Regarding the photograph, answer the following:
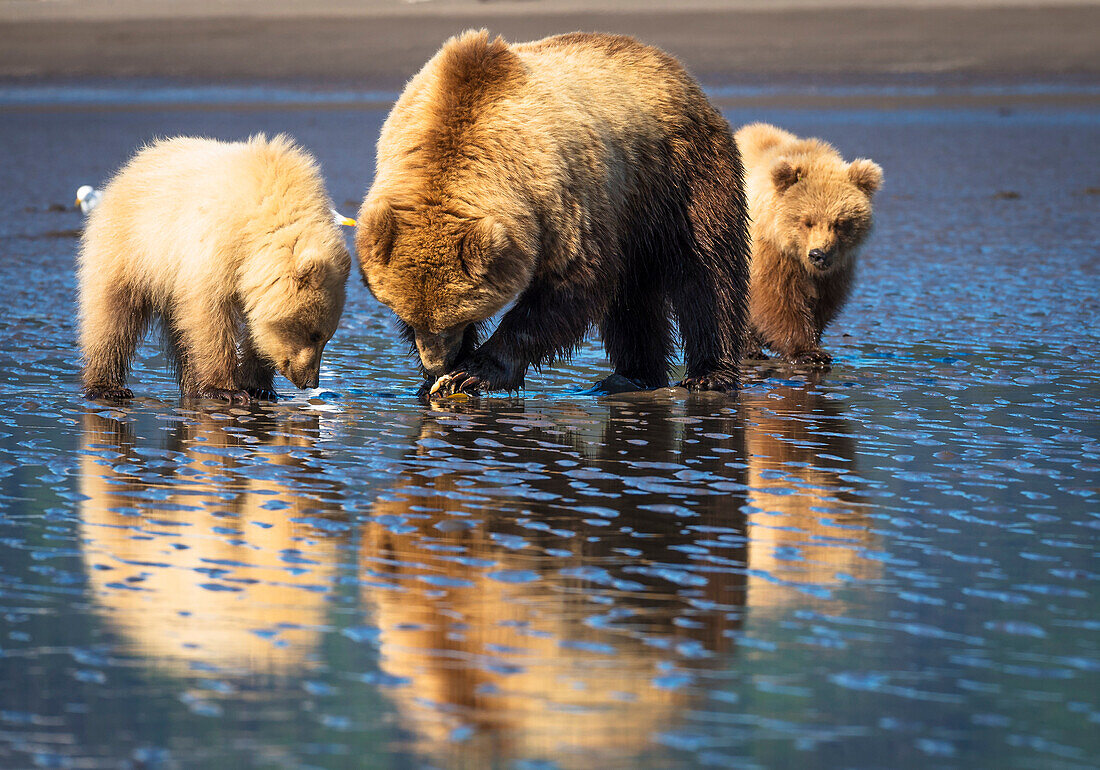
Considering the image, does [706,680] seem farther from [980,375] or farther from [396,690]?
[980,375]

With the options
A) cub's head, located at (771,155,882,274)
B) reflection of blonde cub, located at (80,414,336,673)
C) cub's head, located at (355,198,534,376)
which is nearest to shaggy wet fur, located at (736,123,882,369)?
cub's head, located at (771,155,882,274)

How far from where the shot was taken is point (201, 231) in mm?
6078

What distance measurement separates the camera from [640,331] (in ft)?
24.3

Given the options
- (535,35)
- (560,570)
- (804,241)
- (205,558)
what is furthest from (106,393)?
(535,35)

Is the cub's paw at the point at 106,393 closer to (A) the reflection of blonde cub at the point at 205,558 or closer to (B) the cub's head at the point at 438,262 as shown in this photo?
(A) the reflection of blonde cub at the point at 205,558

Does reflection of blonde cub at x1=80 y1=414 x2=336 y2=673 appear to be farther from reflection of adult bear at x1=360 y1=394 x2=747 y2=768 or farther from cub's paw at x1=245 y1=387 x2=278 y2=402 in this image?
cub's paw at x1=245 y1=387 x2=278 y2=402

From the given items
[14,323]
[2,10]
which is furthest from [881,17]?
[14,323]

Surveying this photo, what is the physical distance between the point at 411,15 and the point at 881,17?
1225 centimetres

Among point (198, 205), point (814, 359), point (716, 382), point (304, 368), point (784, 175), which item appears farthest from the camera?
point (784, 175)

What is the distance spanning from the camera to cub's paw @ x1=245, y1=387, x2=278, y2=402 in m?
6.59

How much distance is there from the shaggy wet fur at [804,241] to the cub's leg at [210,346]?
311 cm

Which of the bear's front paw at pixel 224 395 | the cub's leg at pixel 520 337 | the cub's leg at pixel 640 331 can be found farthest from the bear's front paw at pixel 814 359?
the bear's front paw at pixel 224 395

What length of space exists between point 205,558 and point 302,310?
2190 mm

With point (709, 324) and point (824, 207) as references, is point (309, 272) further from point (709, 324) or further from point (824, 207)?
point (824, 207)
